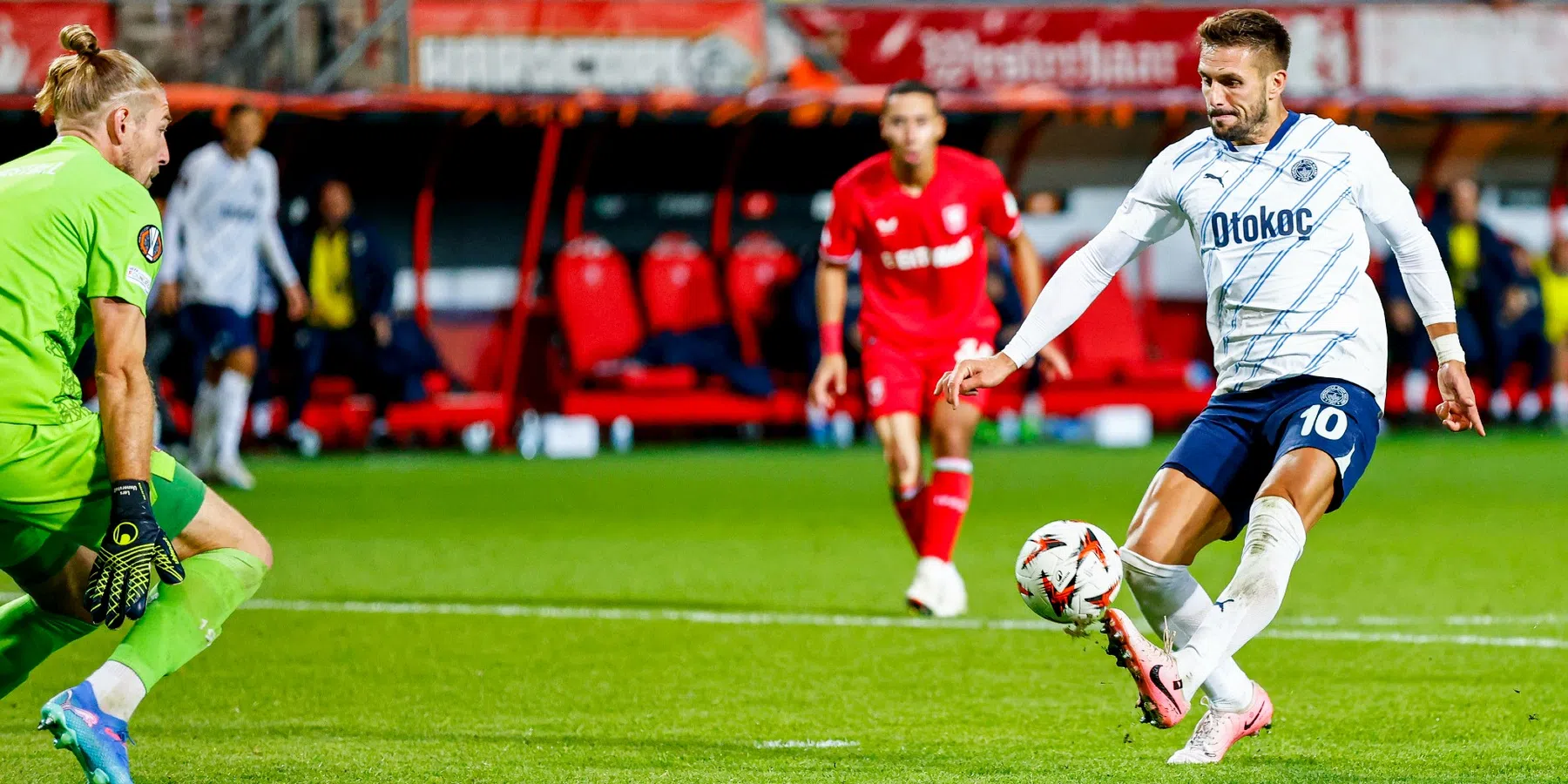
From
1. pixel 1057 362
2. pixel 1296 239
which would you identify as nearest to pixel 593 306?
pixel 1057 362

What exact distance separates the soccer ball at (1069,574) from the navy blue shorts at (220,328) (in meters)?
9.84

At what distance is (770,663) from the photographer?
277 inches

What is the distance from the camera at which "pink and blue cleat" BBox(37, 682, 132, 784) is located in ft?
13.9

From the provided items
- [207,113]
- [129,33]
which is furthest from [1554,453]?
[129,33]

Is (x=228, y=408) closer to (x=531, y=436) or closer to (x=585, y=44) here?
(x=531, y=436)

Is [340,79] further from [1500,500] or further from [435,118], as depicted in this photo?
[1500,500]

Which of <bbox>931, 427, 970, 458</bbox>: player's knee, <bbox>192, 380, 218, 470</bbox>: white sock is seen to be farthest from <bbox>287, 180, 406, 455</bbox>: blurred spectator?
<bbox>931, 427, 970, 458</bbox>: player's knee

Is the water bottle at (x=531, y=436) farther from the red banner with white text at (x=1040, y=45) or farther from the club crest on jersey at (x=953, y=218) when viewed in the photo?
the club crest on jersey at (x=953, y=218)

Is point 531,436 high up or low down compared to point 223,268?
down

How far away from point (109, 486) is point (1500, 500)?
10303 mm

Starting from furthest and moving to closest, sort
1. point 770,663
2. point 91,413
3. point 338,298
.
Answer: point 338,298
point 770,663
point 91,413

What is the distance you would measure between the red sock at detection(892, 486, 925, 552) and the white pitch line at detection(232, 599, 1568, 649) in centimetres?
51

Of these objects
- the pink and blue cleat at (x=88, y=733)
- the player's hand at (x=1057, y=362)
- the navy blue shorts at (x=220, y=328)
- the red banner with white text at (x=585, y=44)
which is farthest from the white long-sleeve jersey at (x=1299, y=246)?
the red banner with white text at (x=585, y=44)

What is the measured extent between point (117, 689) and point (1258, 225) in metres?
2.94
